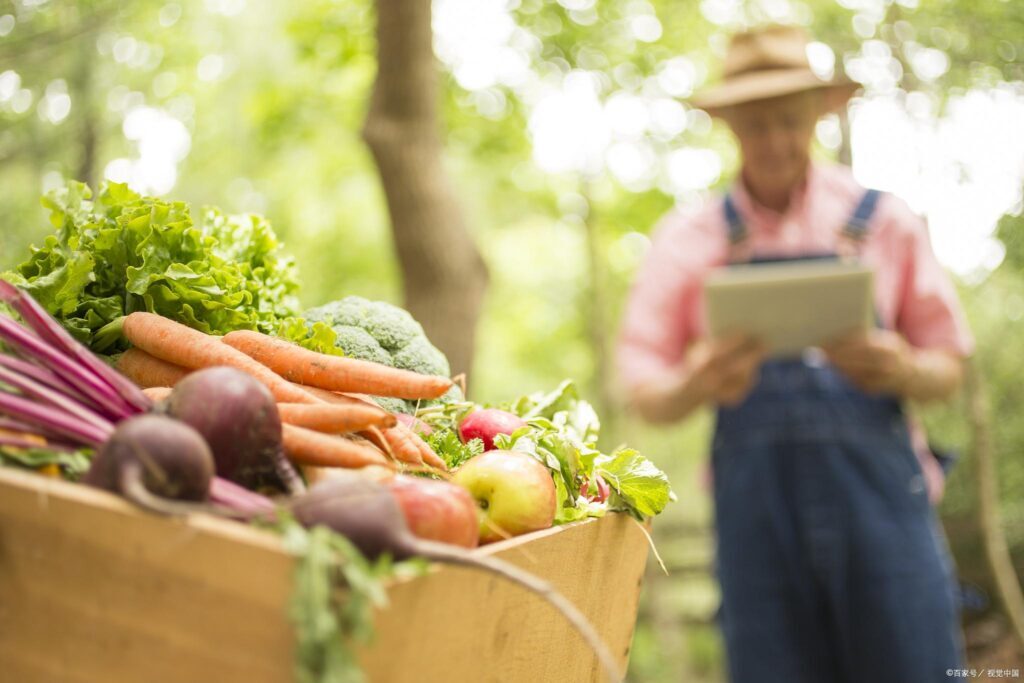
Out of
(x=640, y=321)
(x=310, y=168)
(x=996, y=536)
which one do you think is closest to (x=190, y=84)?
(x=310, y=168)

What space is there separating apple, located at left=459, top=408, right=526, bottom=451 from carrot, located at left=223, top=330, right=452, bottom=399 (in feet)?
0.25

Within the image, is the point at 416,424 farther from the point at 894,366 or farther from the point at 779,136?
the point at 779,136

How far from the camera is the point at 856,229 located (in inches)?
117

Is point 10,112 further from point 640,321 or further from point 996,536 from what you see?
point 996,536

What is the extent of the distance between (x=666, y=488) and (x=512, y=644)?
16.0 inches

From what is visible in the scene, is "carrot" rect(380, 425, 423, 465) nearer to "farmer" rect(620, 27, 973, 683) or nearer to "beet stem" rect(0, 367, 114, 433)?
"beet stem" rect(0, 367, 114, 433)

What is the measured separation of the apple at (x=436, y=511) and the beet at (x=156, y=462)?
195 millimetres

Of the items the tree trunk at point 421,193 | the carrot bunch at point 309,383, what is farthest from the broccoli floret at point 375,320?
the tree trunk at point 421,193

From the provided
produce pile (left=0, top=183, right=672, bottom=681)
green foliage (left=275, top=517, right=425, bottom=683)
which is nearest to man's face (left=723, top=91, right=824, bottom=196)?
produce pile (left=0, top=183, right=672, bottom=681)

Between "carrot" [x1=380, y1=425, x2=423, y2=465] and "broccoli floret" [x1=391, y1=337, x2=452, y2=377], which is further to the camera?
"broccoli floret" [x1=391, y1=337, x2=452, y2=377]

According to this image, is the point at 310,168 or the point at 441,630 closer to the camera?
the point at 441,630

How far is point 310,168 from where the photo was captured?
9266 mm

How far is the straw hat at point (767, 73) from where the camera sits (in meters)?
3.09

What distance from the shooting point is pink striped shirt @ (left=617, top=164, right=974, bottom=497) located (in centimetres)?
299
